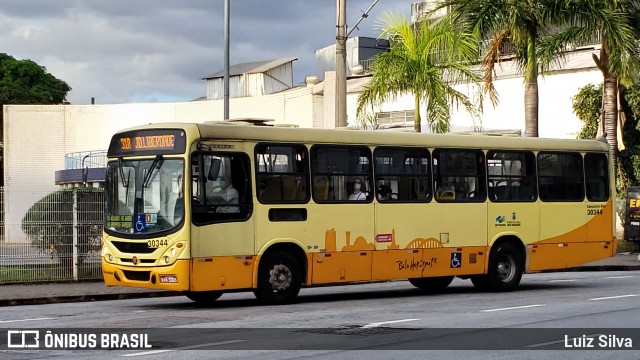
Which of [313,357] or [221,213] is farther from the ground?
[221,213]

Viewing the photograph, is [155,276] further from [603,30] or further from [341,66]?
[603,30]

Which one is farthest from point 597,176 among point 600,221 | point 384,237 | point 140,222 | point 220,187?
point 140,222

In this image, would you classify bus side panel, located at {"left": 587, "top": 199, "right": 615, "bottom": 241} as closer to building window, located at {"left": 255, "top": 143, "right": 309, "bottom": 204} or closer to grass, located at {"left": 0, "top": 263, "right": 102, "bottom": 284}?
building window, located at {"left": 255, "top": 143, "right": 309, "bottom": 204}

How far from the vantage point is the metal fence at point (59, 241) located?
23.6 metres

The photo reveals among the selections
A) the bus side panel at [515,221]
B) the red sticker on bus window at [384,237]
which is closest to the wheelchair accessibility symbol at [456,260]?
the bus side panel at [515,221]

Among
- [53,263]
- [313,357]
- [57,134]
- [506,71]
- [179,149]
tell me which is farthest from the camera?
[57,134]

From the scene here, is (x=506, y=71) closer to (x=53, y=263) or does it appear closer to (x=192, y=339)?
(x=53, y=263)

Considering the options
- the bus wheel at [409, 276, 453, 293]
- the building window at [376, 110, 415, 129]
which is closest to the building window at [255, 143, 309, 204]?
the bus wheel at [409, 276, 453, 293]

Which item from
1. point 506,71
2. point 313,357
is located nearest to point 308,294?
point 313,357

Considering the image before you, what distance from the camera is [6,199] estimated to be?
23.2m

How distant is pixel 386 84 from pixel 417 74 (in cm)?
95

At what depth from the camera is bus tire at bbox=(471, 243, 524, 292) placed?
2192 centimetres

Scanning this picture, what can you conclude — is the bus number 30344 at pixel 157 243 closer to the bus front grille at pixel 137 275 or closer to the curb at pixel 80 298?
the bus front grille at pixel 137 275

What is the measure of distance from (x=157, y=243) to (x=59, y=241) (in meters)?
7.35
